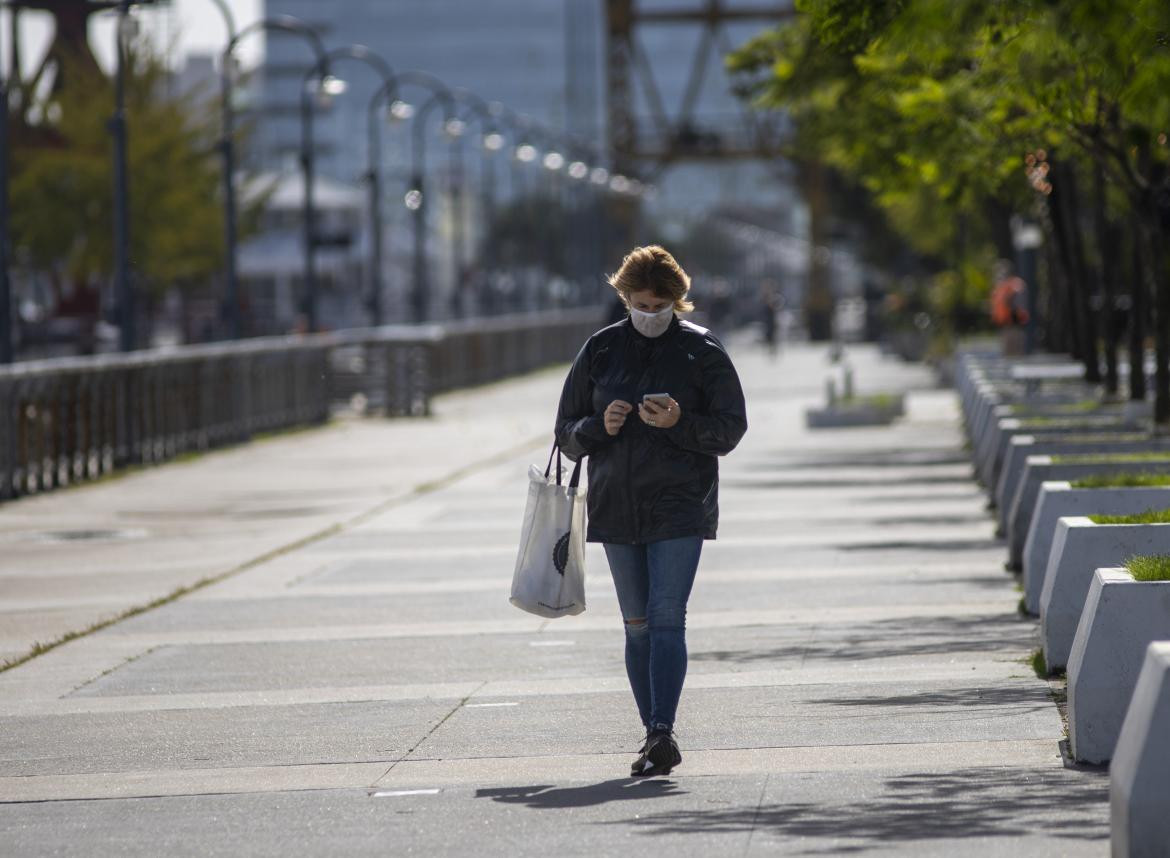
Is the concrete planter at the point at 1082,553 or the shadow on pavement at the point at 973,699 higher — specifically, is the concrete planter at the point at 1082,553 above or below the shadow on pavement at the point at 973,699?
above

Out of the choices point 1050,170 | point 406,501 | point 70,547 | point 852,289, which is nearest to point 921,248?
point 1050,170

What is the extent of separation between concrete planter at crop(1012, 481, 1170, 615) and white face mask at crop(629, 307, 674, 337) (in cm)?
308

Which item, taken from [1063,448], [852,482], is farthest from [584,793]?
[852,482]

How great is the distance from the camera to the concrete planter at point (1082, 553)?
9.41m

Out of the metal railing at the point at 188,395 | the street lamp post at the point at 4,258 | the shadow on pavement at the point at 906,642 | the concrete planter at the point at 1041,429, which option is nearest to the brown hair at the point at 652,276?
the shadow on pavement at the point at 906,642

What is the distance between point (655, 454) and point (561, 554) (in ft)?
1.64

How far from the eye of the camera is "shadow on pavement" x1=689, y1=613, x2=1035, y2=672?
11.0 metres

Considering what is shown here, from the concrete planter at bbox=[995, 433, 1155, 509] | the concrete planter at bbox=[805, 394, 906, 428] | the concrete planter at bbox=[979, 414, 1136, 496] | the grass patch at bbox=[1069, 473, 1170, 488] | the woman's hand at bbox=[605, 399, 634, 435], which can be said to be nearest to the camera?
the woman's hand at bbox=[605, 399, 634, 435]

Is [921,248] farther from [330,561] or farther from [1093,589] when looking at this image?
[1093,589]

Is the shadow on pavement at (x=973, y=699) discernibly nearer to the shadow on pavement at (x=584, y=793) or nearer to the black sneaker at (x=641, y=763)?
the black sneaker at (x=641, y=763)

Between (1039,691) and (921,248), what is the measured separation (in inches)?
2006

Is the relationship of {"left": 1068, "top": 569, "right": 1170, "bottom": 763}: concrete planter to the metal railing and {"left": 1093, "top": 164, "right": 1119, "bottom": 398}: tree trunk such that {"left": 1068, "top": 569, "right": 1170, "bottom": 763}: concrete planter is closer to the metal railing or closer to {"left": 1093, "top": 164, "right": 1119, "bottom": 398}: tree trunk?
{"left": 1093, "top": 164, "right": 1119, "bottom": 398}: tree trunk

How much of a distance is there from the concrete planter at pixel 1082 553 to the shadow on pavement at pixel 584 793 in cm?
220

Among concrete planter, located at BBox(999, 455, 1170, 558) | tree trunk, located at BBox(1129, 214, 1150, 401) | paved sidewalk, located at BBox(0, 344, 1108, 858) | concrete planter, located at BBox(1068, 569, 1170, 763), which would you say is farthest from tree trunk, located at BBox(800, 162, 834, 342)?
concrete planter, located at BBox(1068, 569, 1170, 763)
